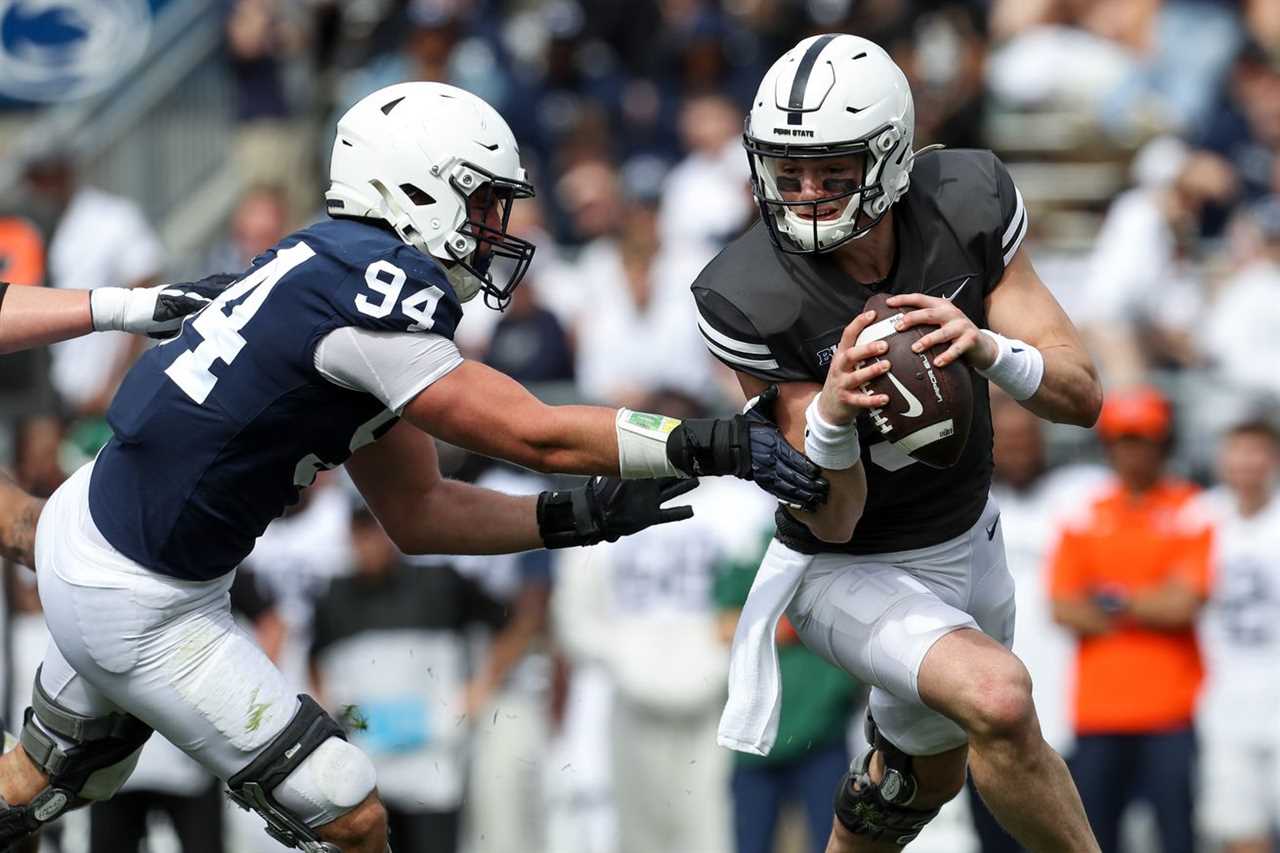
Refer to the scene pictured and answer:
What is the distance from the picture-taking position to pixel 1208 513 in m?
7.92

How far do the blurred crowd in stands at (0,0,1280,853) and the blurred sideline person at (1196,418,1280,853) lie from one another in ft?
0.04

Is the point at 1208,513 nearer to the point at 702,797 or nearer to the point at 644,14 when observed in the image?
the point at 702,797

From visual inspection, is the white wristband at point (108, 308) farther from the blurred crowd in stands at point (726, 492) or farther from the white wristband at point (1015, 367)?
the white wristband at point (1015, 367)

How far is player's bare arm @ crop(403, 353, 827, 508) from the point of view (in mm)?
4719

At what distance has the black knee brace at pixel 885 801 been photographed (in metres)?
5.49

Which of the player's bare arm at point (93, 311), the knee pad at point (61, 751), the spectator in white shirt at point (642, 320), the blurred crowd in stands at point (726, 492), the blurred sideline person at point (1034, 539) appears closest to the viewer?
the knee pad at point (61, 751)

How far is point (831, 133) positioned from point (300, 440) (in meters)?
1.45

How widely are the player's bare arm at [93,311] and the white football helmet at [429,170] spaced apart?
1.88ft

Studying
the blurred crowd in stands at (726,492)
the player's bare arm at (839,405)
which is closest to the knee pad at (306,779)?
the blurred crowd in stands at (726,492)

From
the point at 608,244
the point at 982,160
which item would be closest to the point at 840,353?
the point at 982,160

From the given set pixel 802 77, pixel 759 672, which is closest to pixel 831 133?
pixel 802 77

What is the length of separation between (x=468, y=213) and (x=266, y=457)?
77cm

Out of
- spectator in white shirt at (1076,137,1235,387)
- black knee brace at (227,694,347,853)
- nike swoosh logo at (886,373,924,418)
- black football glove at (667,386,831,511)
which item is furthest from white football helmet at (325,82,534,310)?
spectator in white shirt at (1076,137,1235,387)

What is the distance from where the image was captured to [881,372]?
4641 mm
